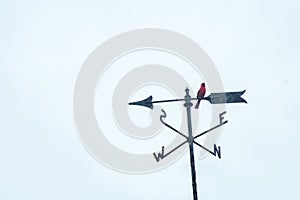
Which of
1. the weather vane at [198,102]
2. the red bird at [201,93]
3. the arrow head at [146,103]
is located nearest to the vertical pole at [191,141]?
the weather vane at [198,102]

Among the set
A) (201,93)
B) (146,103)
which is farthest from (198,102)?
(146,103)

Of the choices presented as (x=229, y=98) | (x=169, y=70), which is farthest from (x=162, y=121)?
(x=169, y=70)

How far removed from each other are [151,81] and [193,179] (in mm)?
2760

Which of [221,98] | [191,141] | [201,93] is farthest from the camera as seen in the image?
[201,93]

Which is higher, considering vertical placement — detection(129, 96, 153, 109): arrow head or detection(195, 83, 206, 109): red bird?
detection(195, 83, 206, 109): red bird

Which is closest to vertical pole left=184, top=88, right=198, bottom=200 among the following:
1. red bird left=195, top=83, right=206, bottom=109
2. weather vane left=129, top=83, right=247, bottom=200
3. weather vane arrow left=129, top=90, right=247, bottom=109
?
weather vane left=129, top=83, right=247, bottom=200

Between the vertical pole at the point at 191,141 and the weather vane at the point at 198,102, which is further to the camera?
the weather vane at the point at 198,102

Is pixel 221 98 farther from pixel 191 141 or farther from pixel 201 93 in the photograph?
pixel 191 141

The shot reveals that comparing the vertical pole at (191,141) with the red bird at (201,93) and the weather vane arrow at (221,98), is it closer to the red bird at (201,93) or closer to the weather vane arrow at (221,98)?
the weather vane arrow at (221,98)

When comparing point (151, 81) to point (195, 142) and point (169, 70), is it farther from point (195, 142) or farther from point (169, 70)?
point (195, 142)

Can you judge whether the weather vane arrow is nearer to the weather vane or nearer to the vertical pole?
the weather vane

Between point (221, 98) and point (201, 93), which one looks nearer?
point (221, 98)

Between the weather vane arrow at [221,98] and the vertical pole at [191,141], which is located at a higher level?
the weather vane arrow at [221,98]

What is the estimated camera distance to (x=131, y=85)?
7.80m
